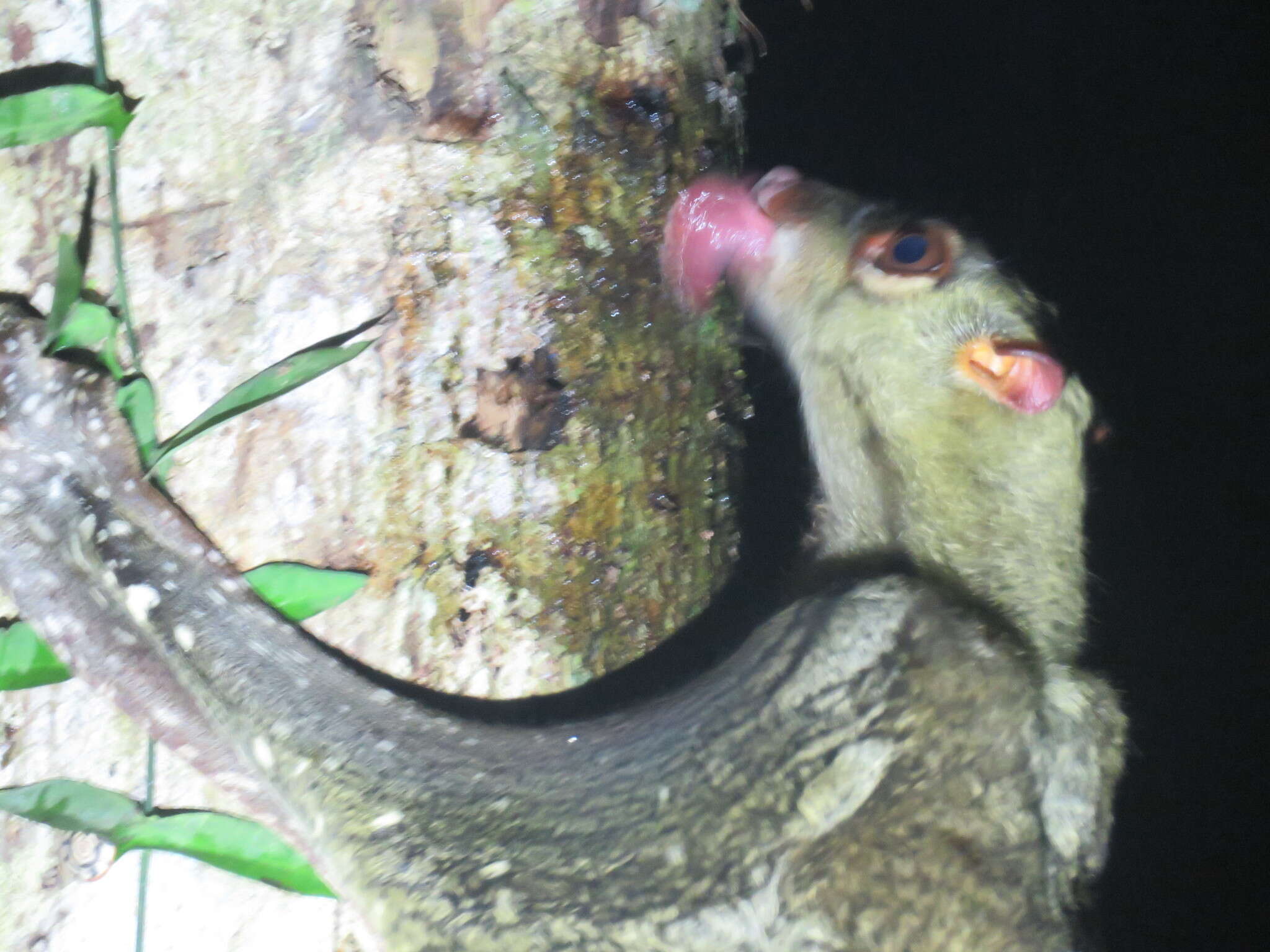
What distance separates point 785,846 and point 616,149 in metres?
1.06

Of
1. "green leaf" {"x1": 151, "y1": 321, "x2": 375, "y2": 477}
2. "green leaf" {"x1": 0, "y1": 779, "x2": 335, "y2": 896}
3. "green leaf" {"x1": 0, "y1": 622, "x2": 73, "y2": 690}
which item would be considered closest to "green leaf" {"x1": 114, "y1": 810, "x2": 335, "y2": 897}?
"green leaf" {"x1": 0, "y1": 779, "x2": 335, "y2": 896}

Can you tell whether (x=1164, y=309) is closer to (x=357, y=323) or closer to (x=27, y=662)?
(x=357, y=323)

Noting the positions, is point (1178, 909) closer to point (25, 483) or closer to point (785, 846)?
point (785, 846)

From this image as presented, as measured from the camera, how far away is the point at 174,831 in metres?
1.32

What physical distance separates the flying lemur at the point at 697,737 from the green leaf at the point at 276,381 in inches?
5.3

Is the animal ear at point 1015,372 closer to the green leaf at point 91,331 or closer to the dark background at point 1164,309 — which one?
the green leaf at point 91,331

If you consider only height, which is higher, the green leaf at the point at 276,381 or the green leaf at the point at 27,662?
the green leaf at the point at 276,381

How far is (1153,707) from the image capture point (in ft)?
11.4

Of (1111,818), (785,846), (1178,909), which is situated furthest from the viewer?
(1178,909)

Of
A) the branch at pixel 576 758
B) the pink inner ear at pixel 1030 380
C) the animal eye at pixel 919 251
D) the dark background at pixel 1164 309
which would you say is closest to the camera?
the branch at pixel 576 758

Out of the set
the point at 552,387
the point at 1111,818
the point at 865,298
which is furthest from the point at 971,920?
the point at 865,298

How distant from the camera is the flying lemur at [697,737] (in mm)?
1280

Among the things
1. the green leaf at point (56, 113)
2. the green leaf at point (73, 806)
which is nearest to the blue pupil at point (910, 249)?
the green leaf at point (56, 113)

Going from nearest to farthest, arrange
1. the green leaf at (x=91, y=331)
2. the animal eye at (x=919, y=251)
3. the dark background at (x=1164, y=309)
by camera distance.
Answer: the green leaf at (x=91, y=331), the animal eye at (x=919, y=251), the dark background at (x=1164, y=309)
